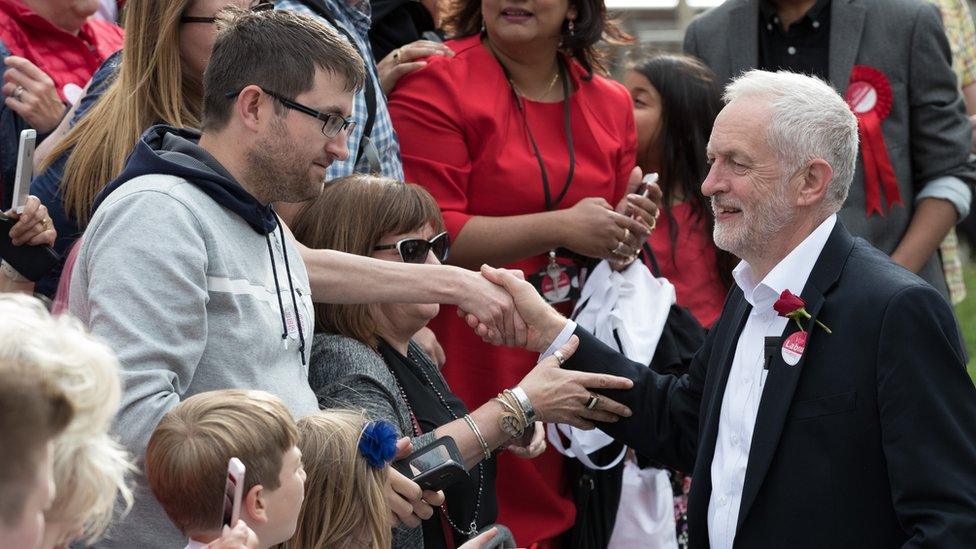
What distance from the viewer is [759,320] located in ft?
11.8

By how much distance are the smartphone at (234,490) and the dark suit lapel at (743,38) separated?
3872 mm

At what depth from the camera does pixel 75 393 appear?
1.85 m

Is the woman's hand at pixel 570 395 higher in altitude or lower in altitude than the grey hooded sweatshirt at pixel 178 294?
lower

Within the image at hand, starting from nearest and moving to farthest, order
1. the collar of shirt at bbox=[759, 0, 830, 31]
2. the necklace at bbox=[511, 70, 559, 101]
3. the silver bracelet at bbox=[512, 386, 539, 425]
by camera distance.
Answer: the silver bracelet at bbox=[512, 386, 539, 425]
the necklace at bbox=[511, 70, 559, 101]
the collar of shirt at bbox=[759, 0, 830, 31]

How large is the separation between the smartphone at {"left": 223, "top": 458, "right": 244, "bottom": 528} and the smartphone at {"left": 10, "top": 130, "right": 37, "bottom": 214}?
1.43 m

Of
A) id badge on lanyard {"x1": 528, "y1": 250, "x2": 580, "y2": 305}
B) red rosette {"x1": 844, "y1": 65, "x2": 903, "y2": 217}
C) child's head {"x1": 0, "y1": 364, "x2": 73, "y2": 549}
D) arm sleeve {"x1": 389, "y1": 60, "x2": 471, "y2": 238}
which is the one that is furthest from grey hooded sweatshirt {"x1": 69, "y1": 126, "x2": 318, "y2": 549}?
red rosette {"x1": 844, "y1": 65, "x2": 903, "y2": 217}

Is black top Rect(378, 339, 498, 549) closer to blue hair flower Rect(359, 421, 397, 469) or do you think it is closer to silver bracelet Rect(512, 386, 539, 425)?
silver bracelet Rect(512, 386, 539, 425)

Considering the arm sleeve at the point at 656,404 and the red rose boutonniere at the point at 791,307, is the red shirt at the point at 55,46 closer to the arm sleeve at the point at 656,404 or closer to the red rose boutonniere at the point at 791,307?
the arm sleeve at the point at 656,404

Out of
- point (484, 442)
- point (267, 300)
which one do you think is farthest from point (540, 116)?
point (267, 300)

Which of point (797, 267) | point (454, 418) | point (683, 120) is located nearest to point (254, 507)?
point (454, 418)

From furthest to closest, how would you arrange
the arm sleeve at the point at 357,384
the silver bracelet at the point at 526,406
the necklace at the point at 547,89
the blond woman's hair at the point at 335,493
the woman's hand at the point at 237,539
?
the necklace at the point at 547,89 < the silver bracelet at the point at 526,406 < the arm sleeve at the point at 357,384 < the blond woman's hair at the point at 335,493 < the woman's hand at the point at 237,539

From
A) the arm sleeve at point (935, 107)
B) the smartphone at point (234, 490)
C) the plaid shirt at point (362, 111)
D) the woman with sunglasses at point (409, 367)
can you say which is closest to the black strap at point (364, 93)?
the plaid shirt at point (362, 111)

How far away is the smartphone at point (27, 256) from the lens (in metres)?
3.59

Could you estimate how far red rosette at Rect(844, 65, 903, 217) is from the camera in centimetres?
556
